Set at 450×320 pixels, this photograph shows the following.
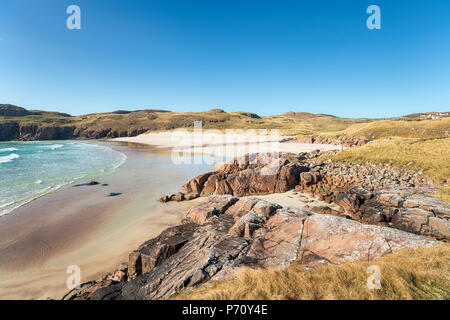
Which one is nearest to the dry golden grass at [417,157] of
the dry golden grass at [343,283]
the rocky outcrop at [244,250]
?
the rocky outcrop at [244,250]

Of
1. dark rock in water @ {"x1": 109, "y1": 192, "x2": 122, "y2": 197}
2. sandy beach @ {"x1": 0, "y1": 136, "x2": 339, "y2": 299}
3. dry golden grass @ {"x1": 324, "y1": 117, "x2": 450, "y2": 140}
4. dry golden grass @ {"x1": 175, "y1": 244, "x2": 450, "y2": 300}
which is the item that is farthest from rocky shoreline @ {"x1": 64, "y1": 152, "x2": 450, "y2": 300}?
dry golden grass @ {"x1": 324, "y1": 117, "x2": 450, "y2": 140}

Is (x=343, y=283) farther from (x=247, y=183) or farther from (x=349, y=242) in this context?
(x=247, y=183)

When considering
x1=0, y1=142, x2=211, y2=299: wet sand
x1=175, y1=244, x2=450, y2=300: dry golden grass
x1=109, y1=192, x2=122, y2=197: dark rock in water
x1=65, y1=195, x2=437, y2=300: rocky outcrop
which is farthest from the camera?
x1=109, y1=192, x2=122, y2=197: dark rock in water

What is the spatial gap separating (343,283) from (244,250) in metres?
3.24

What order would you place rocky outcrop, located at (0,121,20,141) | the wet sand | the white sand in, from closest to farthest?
the wet sand → the white sand → rocky outcrop, located at (0,121,20,141)

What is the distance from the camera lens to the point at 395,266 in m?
5.30

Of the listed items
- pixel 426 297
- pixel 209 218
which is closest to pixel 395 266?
pixel 426 297

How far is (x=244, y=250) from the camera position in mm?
7219

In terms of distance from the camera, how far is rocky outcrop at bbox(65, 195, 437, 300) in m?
6.40

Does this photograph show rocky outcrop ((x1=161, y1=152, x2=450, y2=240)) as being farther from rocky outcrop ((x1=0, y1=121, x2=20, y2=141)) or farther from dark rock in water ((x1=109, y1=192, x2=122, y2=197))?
rocky outcrop ((x1=0, y1=121, x2=20, y2=141))

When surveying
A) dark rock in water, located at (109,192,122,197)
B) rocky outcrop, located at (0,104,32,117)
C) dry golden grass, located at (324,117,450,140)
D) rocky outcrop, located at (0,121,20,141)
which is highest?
rocky outcrop, located at (0,104,32,117)

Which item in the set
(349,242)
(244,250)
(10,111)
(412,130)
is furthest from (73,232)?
(10,111)

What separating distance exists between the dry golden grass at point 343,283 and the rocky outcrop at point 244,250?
0.69 m

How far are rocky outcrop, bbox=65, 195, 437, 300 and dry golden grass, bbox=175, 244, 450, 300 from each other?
0.69 meters
